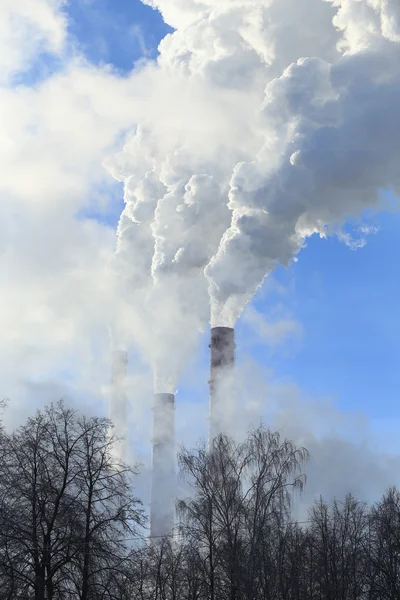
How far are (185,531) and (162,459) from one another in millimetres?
26824

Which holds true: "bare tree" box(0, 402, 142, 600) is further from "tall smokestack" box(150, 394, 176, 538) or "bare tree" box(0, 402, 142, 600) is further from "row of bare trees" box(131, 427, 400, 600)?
"tall smokestack" box(150, 394, 176, 538)

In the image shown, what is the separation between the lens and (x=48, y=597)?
20.2 m

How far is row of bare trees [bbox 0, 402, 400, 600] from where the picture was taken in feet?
67.7

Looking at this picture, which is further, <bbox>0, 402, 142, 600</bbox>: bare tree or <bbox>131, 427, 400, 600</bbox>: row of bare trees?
<bbox>131, 427, 400, 600</bbox>: row of bare trees

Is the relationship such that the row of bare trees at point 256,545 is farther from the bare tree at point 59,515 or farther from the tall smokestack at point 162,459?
the tall smokestack at point 162,459

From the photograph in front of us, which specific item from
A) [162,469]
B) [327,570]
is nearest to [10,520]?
[327,570]

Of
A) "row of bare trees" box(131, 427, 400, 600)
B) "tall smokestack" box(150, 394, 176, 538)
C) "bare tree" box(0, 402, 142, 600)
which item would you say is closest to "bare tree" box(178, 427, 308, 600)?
"row of bare trees" box(131, 427, 400, 600)

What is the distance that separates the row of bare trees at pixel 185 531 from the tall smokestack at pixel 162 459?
679 inches

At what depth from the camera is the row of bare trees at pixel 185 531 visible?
20.6 metres

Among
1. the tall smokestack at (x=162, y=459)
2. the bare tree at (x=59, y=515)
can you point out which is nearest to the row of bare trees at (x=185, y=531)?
the bare tree at (x=59, y=515)

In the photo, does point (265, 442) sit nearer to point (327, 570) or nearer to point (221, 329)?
point (327, 570)

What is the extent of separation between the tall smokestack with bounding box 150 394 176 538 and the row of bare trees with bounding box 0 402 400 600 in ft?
56.5

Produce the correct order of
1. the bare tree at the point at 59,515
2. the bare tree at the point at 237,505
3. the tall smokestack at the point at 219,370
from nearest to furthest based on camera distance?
1. the bare tree at the point at 59,515
2. the bare tree at the point at 237,505
3. the tall smokestack at the point at 219,370

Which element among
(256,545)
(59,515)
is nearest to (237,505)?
(256,545)
